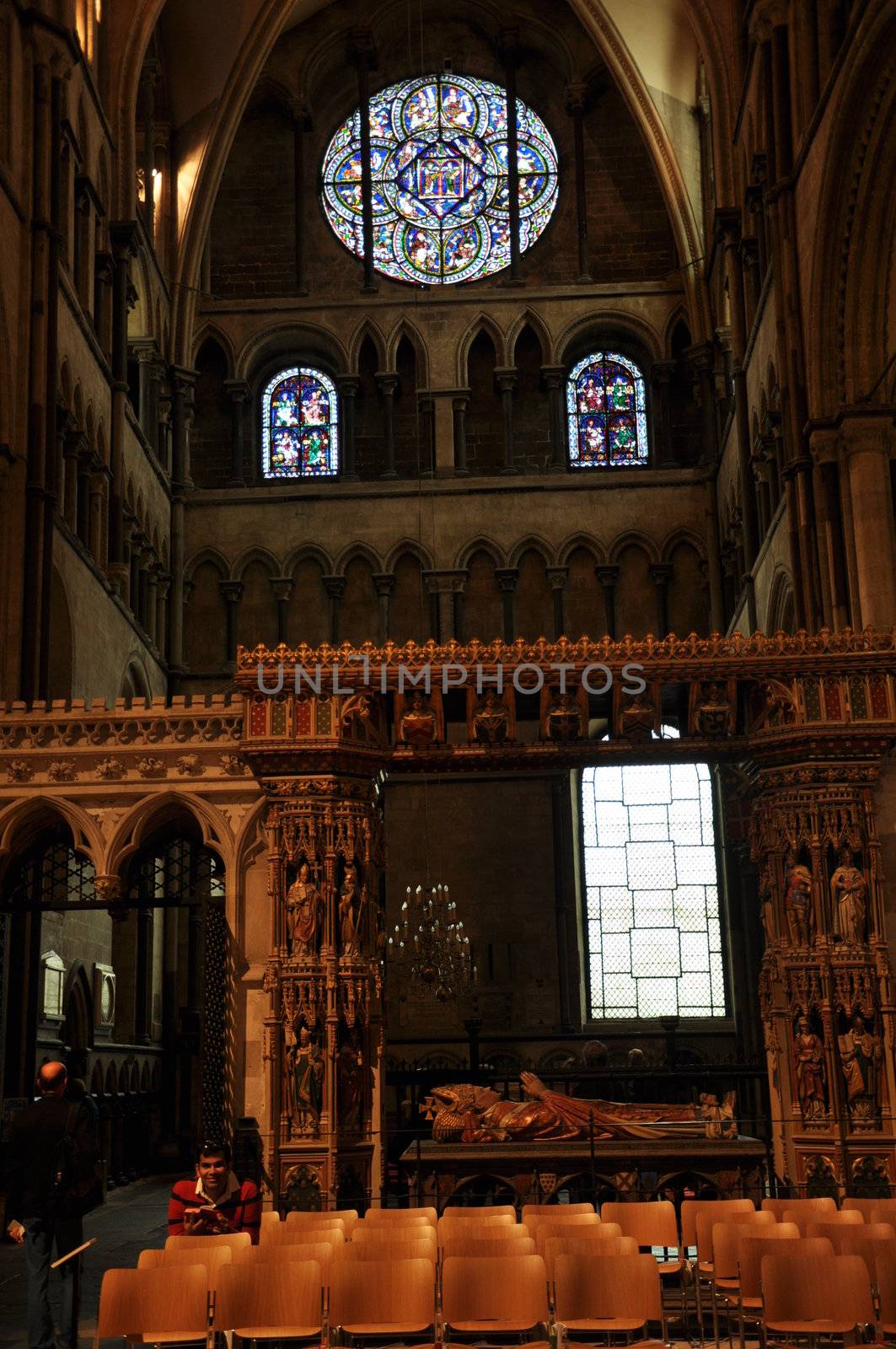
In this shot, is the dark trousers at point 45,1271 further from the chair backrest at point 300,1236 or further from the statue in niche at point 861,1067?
the statue in niche at point 861,1067

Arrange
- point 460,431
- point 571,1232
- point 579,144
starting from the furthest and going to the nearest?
point 579,144 < point 460,431 < point 571,1232

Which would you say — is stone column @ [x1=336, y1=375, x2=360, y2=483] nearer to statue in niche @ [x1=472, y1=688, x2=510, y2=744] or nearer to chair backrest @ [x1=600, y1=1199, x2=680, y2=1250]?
statue in niche @ [x1=472, y1=688, x2=510, y2=744]

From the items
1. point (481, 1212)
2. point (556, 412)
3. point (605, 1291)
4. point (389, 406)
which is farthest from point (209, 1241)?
point (389, 406)

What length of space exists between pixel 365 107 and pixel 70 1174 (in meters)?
27.5

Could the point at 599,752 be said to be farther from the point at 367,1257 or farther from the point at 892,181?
the point at 892,181

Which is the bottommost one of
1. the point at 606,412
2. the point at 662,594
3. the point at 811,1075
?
the point at 811,1075

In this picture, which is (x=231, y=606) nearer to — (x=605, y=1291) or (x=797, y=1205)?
(x=797, y=1205)

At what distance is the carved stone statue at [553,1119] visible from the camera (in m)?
12.9

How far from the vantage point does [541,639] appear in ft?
46.4

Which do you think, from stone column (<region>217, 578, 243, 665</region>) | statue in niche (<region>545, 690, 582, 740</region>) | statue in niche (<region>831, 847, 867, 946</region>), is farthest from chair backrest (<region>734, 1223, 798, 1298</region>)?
stone column (<region>217, 578, 243, 665</region>)

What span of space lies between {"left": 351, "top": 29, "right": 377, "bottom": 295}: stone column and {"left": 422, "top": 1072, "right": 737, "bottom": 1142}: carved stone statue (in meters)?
21.8

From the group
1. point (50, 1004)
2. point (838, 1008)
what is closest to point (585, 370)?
point (50, 1004)

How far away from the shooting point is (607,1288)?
773 centimetres

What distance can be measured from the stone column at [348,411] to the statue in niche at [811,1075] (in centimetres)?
1917
